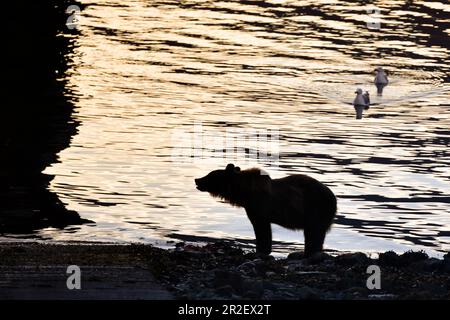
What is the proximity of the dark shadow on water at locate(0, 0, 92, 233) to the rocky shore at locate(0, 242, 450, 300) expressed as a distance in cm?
547

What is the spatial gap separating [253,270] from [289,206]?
2.71 metres

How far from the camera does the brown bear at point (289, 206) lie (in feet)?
65.9

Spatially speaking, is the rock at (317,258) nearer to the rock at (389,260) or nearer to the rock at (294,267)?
the rock at (294,267)

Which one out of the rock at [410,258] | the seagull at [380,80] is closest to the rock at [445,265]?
the rock at [410,258]

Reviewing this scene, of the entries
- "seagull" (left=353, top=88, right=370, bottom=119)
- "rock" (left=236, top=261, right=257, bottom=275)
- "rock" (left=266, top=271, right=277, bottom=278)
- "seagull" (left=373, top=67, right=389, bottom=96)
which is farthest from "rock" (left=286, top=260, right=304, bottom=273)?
"seagull" (left=373, top=67, right=389, bottom=96)

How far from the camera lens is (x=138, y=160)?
29906 mm

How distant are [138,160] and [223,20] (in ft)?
77.1

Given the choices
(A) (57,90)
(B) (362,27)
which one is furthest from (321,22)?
(A) (57,90)

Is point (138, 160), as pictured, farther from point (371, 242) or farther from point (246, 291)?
point (246, 291)

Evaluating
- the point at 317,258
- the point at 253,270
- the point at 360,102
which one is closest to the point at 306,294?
the point at 253,270

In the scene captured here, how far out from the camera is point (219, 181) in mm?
20984

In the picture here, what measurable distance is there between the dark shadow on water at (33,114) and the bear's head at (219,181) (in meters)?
3.94

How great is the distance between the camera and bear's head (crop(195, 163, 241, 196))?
68.4ft
